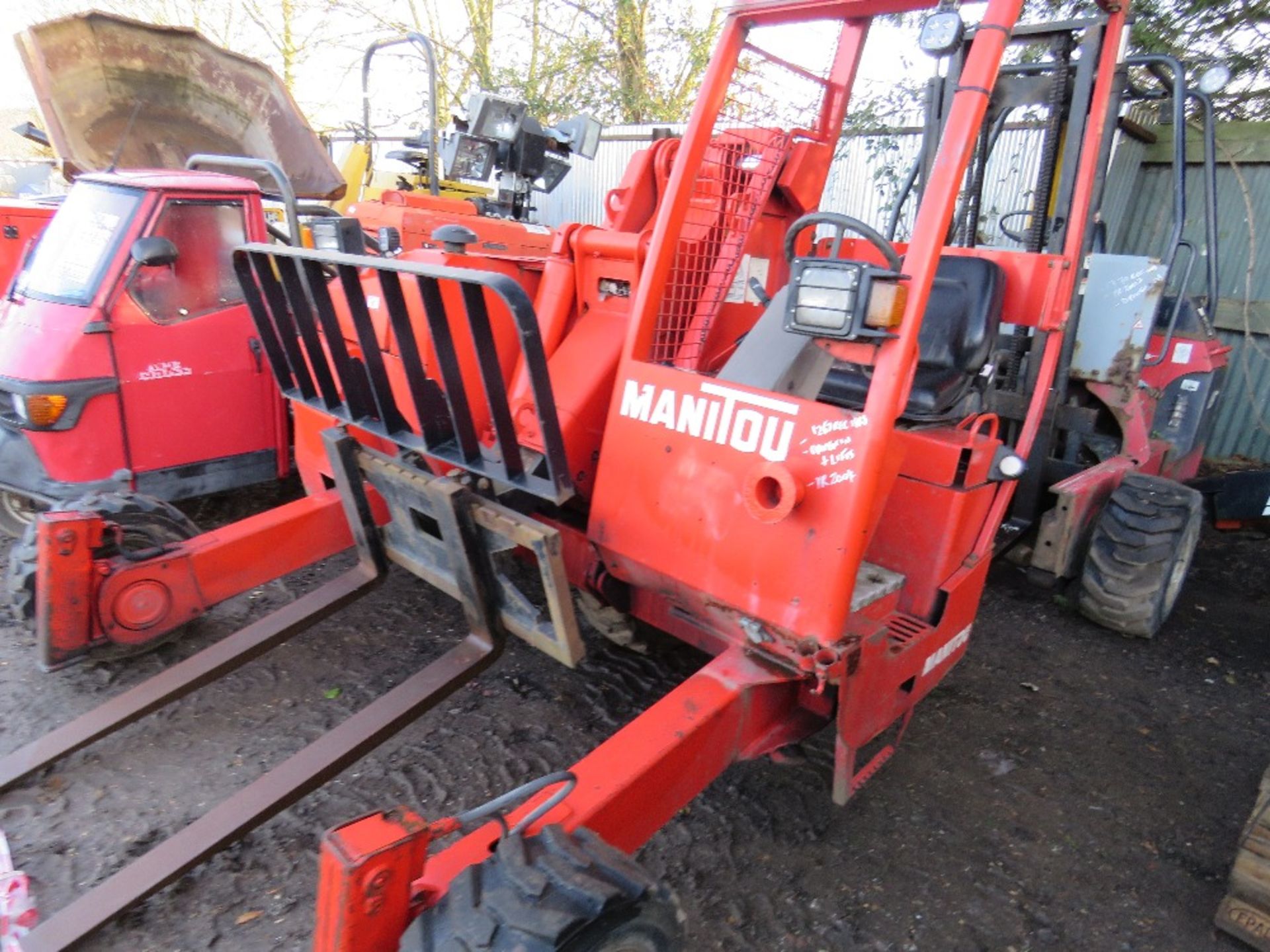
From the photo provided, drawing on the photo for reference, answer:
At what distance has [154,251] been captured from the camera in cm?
404

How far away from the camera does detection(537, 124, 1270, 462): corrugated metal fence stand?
289 inches

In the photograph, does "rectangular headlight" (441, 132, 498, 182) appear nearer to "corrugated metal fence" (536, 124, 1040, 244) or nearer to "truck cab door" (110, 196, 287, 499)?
"corrugated metal fence" (536, 124, 1040, 244)

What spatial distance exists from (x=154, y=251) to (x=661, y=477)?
119 inches

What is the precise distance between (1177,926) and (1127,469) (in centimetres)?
251

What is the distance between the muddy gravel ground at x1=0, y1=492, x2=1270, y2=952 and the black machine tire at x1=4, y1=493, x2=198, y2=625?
18.8 inches

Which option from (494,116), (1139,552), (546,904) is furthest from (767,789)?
(494,116)

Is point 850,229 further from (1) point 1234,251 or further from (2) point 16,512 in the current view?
(1) point 1234,251

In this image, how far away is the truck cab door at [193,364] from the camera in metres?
4.26

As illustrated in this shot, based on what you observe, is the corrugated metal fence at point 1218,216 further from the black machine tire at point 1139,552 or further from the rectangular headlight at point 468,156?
the black machine tire at point 1139,552

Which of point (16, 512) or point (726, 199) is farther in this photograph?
point (16, 512)

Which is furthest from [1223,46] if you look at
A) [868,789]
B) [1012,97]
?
[868,789]

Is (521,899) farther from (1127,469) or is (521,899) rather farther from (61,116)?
(61,116)

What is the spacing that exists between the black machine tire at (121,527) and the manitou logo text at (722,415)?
201 cm

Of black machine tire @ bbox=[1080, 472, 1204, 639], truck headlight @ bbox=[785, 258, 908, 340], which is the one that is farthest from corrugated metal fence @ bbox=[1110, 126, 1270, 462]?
truck headlight @ bbox=[785, 258, 908, 340]
